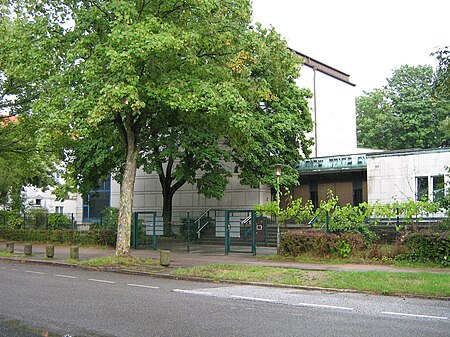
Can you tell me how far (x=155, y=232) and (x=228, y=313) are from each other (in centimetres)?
1667

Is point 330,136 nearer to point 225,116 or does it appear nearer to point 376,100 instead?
point 376,100

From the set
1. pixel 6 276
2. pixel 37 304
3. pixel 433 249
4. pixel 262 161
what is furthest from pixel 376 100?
pixel 37 304

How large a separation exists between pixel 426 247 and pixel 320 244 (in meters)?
3.76

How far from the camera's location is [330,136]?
43.9 m

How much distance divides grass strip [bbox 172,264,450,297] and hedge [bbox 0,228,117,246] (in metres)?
12.3

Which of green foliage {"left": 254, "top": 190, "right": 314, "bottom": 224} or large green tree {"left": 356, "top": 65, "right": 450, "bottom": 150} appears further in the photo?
large green tree {"left": 356, "top": 65, "right": 450, "bottom": 150}

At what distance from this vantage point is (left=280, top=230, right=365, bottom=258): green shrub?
19.0 m

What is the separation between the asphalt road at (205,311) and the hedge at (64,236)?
1390cm

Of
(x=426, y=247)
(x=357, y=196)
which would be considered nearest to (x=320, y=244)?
(x=426, y=247)

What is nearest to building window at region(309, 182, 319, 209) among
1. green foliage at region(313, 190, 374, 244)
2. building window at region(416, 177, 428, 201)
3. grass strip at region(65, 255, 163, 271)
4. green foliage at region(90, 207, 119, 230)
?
building window at region(416, 177, 428, 201)

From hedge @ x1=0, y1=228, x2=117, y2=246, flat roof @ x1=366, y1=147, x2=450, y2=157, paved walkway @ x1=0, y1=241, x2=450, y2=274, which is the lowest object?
paved walkway @ x1=0, y1=241, x2=450, y2=274

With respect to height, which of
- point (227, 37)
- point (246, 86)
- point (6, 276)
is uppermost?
point (227, 37)

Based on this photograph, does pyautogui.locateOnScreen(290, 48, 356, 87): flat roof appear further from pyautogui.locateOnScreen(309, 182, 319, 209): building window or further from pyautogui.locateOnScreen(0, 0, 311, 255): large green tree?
pyautogui.locateOnScreen(0, 0, 311, 255): large green tree

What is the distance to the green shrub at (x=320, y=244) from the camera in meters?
19.0
